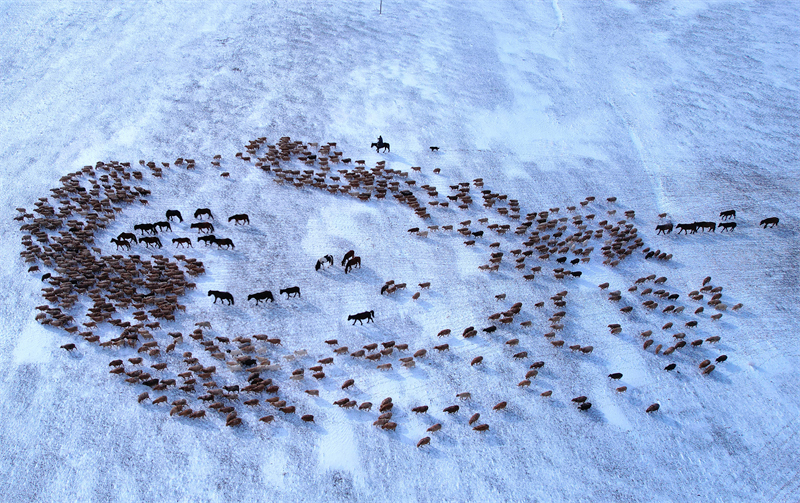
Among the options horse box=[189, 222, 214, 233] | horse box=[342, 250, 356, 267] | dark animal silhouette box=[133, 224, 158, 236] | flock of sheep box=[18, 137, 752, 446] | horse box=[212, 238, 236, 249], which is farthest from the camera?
horse box=[189, 222, 214, 233]

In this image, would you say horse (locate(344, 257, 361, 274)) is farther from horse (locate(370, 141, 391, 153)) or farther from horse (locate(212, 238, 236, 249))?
horse (locate(370, 141, 391, 153))

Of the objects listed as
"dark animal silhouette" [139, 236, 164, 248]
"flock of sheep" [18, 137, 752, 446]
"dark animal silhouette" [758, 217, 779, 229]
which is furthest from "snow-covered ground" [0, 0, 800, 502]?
"dark animal silhouette" [139, 236, 164, 248]

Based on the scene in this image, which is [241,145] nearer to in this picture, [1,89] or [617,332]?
[1,89]

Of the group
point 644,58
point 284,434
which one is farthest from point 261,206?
point 644,58

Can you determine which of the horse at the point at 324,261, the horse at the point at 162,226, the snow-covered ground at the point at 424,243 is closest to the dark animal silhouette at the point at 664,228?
the snow-covered ground at the point at 424,243

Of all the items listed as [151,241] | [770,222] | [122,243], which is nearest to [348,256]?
[151,241]
